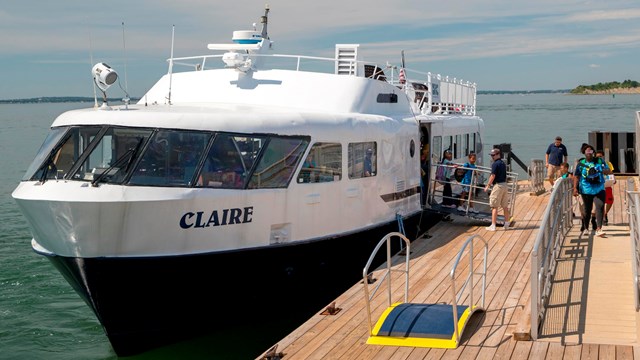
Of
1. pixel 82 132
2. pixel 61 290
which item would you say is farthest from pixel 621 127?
pixel 82 132

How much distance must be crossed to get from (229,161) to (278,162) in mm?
799

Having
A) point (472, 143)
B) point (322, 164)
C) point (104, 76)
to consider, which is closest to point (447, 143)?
point (472, 143)

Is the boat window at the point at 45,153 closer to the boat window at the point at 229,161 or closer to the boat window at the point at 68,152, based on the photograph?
the boat window at the point at 68,152

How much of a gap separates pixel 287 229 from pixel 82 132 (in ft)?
10.0

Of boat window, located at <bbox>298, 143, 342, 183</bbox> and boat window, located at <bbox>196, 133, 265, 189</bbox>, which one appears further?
boat window, located at <bbox>298, 143, 342, 183</bbox>

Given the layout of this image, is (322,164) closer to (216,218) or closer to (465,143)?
(216,218)

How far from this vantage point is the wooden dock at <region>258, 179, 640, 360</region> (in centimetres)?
806

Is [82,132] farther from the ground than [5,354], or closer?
farther from the ground

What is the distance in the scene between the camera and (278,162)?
10867 millimetres

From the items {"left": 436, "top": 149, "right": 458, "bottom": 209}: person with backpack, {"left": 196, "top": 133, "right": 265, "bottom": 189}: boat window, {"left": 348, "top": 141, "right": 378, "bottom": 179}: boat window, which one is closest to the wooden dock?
{"left": 348, "top": 141, "right": 378, "bottom": 179}: boat window

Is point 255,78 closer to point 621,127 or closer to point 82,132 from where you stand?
point 82,132

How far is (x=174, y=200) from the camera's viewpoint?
964 cm

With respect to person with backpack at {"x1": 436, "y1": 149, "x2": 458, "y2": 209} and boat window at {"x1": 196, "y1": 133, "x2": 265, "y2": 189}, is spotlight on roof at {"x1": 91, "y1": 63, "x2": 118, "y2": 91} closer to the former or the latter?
boat window at {"x1": 196, "y1": 133, "x2": 265, "y2": 189}

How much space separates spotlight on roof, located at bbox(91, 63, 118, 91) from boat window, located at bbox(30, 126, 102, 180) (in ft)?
2.93
